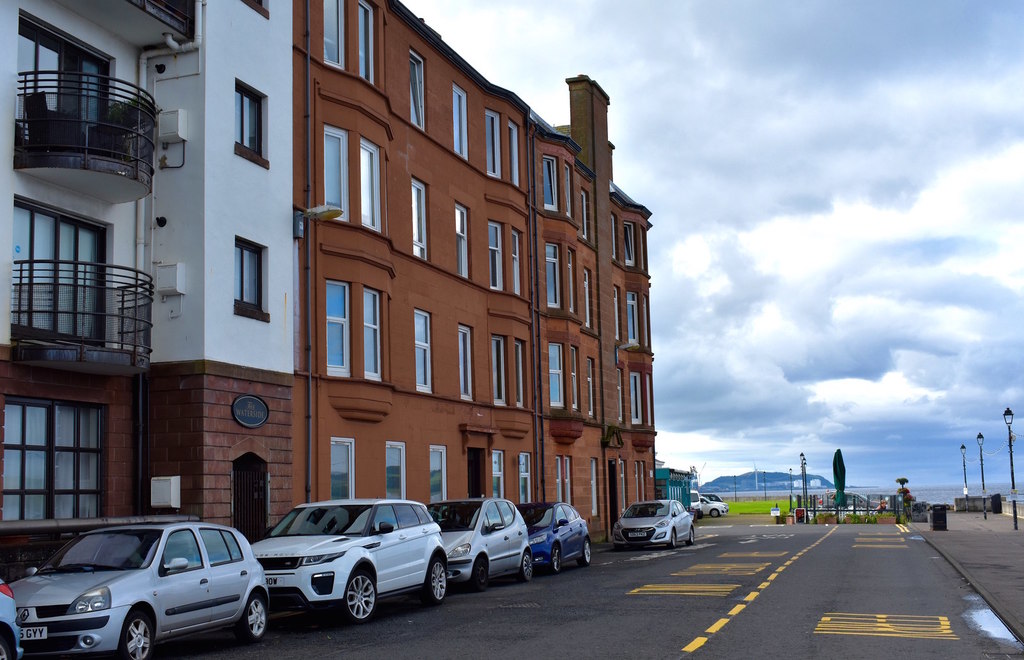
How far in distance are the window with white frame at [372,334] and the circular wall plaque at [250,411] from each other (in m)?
4.20

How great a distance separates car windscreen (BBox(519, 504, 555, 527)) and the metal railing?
10.4 meters

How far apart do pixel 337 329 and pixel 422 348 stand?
475cm

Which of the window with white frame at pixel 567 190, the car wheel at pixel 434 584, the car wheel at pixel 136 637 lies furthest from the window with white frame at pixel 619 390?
the car wheel at pixel 136 637

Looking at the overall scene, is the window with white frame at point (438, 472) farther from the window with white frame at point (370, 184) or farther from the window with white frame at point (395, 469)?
the window with white frame at point (370, 184)

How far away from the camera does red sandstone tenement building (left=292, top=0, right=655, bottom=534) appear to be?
22.2 metres

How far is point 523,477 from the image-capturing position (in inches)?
1294

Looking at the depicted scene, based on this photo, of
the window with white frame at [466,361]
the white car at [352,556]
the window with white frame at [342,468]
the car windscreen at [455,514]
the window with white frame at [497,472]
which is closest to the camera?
the white car at [352,556]

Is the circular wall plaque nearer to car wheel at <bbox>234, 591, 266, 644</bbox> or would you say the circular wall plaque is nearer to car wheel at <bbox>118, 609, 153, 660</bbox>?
car wheel at <bbox>234, 591, 266, 644</bbox>

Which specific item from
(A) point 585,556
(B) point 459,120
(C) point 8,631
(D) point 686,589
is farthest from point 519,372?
Result: (C) point 8,631

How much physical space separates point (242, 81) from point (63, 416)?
6.89 metres

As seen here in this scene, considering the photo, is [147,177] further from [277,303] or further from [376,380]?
[376,380]

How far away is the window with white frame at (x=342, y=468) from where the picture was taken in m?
22.0

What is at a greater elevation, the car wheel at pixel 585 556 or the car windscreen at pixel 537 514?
the car windscreen at pixel 537 514

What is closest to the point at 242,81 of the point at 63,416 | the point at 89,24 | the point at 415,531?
the point at 89,24
